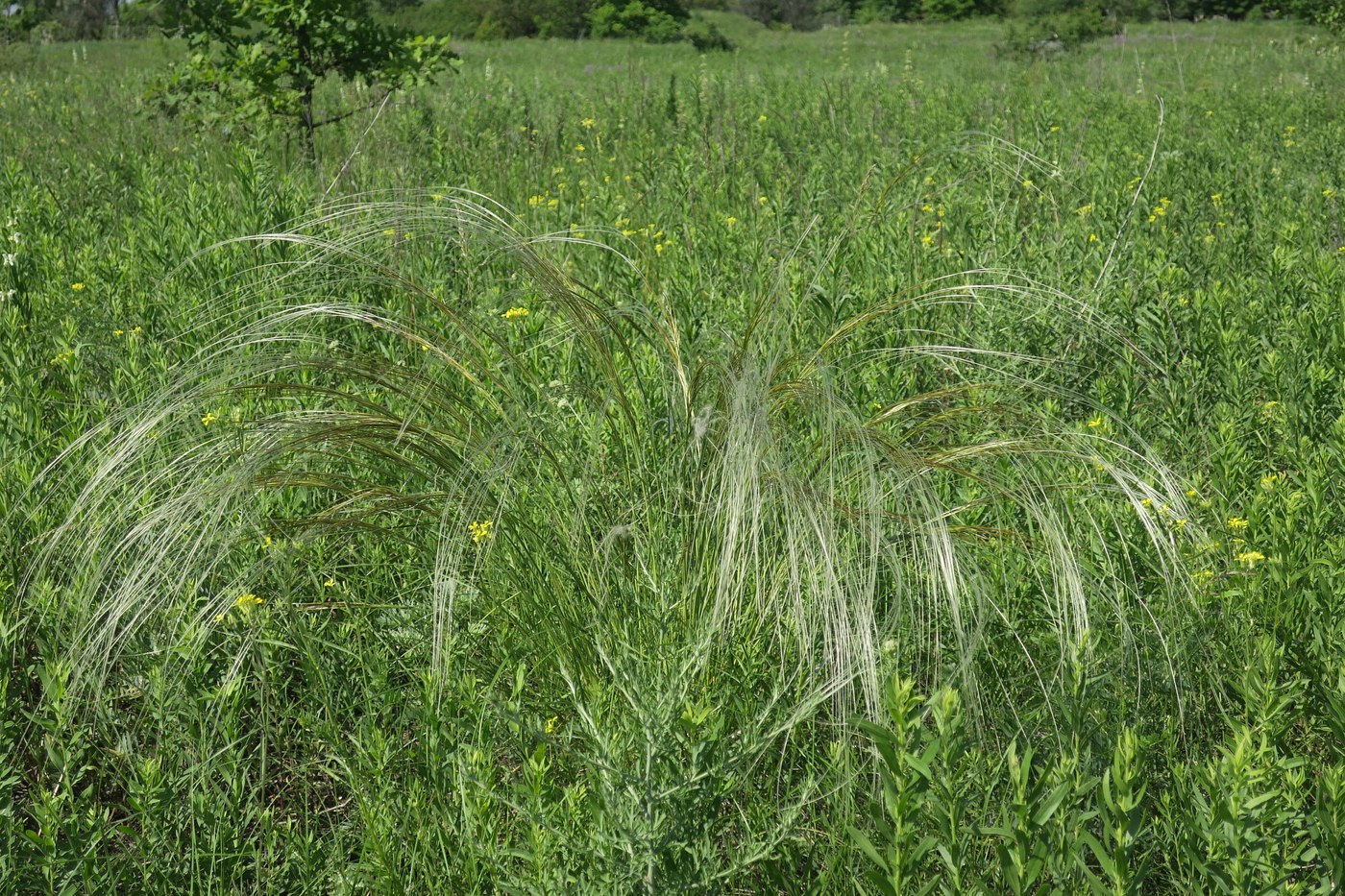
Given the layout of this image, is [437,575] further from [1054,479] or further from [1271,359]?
[1271,359]

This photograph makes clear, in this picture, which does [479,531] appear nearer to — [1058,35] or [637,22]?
[1058,35]

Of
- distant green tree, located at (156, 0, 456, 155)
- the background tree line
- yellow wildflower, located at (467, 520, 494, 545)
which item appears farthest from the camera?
the background tree line

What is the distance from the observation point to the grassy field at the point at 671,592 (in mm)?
1537

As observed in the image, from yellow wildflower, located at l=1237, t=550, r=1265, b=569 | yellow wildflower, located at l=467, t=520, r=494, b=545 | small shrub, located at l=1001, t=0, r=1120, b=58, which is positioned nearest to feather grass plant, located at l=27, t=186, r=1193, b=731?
yellow wildflower, located at l=467, t=520, r=494, b=545

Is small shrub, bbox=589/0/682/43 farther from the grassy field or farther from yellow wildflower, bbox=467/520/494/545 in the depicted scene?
yellow wildflower, bbox=467/520/494/545

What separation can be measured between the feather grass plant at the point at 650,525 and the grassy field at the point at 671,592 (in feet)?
0.05

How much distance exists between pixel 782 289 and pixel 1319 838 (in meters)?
1.40

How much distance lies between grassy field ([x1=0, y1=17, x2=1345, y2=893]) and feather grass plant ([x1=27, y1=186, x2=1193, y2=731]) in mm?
16

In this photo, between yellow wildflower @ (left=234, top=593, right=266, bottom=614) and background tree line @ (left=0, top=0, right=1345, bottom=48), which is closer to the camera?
yellow wildflower @ (left=234, top=593, right=266, bottom=614)

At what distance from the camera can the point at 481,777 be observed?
61.2 inches

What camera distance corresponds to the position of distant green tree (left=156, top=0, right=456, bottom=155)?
624 cm

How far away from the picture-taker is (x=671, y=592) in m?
1.93

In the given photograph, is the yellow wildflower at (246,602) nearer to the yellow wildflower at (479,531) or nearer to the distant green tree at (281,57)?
the yellow wildflower at (479,531)

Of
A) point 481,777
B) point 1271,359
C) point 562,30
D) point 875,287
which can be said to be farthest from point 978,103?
point 562,30
